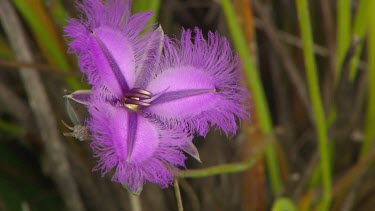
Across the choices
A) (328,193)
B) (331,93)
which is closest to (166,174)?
(328,193)

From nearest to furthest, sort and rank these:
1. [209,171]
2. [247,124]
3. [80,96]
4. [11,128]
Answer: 1. [80,96]
2. [209,171]
3. [247,124]
4. [11,128]


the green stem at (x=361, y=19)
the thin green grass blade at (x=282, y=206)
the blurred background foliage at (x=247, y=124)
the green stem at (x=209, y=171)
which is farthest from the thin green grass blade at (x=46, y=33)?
the green stem at (x=361, y=19)

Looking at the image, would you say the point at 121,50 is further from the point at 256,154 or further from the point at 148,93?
the point at 256,154

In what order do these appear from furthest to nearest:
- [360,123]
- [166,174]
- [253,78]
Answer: [360,123], [253,78], [166,174]

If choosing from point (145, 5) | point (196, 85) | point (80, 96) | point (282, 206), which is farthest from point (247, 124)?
point (80, 96)

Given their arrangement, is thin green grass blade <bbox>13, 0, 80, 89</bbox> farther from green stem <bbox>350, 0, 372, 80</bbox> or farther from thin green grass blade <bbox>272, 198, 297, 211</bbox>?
green stem <bbox>350, 0, 372, 80</bbox>

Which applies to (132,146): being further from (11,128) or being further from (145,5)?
(11,128)

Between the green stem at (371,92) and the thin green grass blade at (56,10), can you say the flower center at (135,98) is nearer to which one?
the thin green grass blade at (56,10)

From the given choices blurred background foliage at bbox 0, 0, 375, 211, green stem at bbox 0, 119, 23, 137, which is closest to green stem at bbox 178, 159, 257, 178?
blurred background foliage at bbox 0, 0, 375, 211
